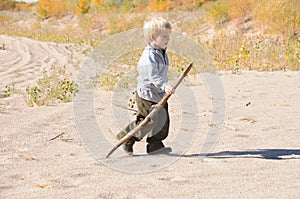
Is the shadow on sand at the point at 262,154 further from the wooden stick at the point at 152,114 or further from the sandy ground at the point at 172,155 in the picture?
the wooden stick at the point at 152,114

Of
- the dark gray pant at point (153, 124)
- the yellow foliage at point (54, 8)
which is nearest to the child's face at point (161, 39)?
the dark gray pant at point (153, 124)

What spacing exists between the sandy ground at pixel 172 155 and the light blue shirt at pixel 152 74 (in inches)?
19.6

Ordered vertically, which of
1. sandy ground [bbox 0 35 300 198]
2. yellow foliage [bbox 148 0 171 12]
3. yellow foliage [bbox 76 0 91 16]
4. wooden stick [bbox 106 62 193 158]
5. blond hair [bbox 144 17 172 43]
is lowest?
sandy ground [bbox 0 35 300 198]

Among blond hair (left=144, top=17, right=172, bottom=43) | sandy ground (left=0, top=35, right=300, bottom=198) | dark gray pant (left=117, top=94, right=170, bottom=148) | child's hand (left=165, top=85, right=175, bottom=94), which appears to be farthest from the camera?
dark gray pant (left=117, top=94, right=170, bottom=148)

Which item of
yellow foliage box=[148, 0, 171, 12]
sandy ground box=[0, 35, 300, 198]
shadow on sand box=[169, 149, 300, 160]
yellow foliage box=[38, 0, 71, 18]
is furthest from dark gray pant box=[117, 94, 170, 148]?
yellow foliage box=[38, 0, 71, 18]

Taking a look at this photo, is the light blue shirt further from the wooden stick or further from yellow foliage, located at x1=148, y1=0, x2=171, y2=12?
yellow foliage, located at x1=148, y1=0, x2=171, y2=12

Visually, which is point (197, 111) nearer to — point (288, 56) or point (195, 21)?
point (288, 56)

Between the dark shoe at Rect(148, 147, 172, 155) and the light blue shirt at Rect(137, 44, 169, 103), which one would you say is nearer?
the light blue shirt at Rect(137, 44, 169, 103)

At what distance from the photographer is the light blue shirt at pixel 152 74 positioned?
3.56m

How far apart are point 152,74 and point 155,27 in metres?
0.36

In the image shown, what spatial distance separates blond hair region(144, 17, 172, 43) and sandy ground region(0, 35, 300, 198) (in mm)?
958

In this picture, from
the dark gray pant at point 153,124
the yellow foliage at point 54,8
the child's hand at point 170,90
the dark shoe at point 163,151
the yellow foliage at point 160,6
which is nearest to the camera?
the child's hand at point 170,90

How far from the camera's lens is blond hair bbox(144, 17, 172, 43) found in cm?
351

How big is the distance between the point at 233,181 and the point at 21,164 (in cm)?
157
